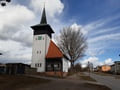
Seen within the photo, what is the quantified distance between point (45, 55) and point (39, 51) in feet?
5.83

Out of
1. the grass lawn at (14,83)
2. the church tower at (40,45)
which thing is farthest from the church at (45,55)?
the grass lawn at (14,83)

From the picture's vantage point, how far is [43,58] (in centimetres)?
3944

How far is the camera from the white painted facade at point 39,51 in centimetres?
3917

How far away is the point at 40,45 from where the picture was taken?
40250 millimetres

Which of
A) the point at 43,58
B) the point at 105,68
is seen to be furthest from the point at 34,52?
the point at 105,68

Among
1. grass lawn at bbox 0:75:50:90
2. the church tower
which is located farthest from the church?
grass lawn at bbox 0:75:50:90

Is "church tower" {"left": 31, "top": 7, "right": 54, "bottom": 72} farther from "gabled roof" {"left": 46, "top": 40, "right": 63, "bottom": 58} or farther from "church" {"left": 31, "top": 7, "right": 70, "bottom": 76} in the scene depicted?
"gabled roof" {"left": 46, "top": 40, "right": 63, "bottom": 58}

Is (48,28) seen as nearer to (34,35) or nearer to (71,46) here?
(34,35)

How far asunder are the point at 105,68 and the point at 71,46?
7204 centimetres

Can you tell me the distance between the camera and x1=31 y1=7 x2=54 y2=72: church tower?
1548 inches

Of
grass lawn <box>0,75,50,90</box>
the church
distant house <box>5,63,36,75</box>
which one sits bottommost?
grass lawn <box>0,75,50,90</box>

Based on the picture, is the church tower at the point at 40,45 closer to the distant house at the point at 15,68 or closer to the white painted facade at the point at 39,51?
the white painted facade at the point at 39,51

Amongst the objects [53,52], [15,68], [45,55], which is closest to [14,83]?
[15,68]

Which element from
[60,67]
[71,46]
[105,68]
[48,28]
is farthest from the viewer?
[105,68]
